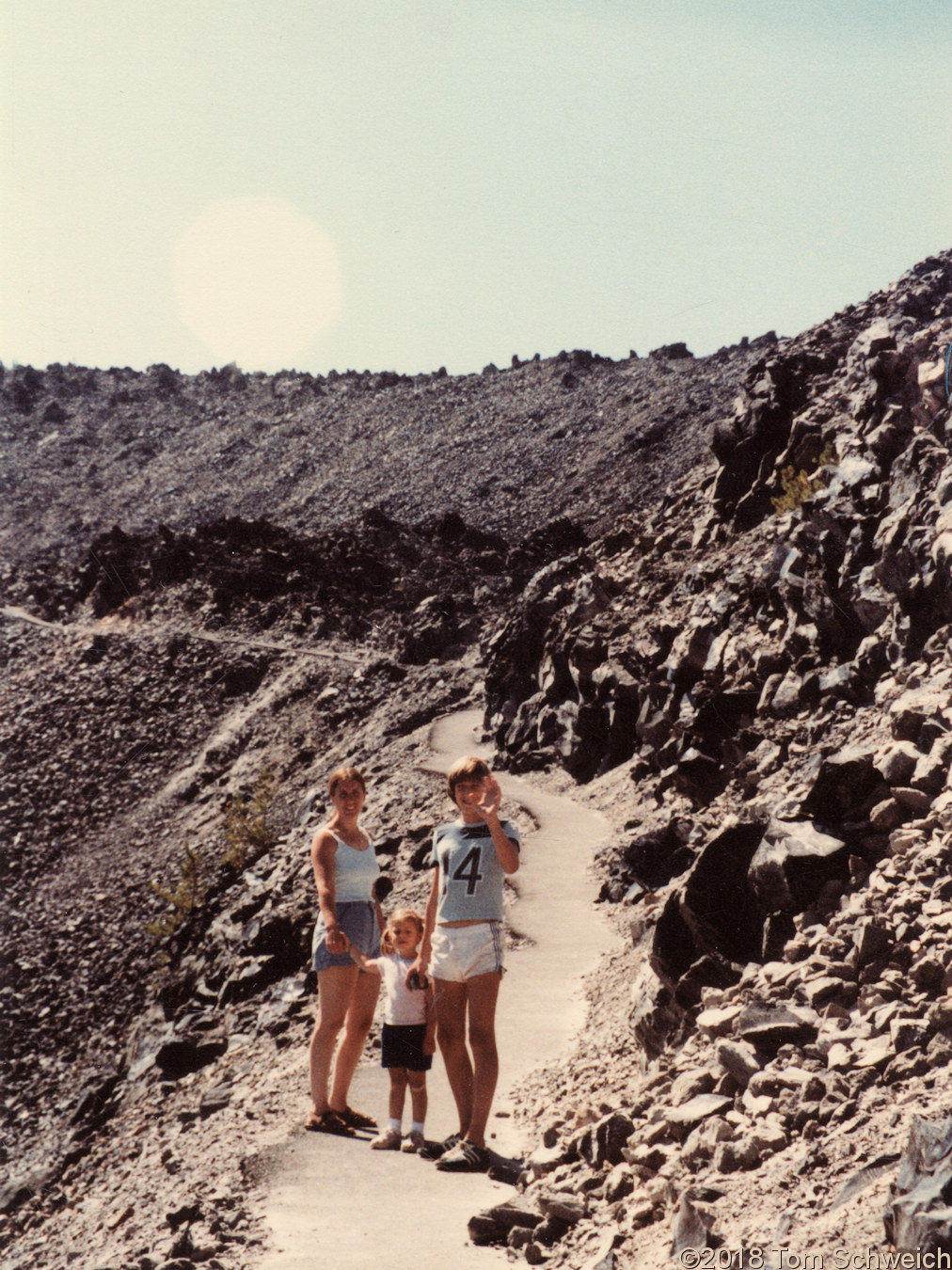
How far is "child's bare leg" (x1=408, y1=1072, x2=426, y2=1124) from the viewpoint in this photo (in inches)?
230

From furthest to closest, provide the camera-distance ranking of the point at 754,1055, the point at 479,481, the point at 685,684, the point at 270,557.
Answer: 1. the point at 479,481
2. the point at 270,557
3. the point at 685,684
4. the point at 754,1055

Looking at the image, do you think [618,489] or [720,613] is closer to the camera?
[720,613]

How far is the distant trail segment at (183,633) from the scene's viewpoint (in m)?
34.0

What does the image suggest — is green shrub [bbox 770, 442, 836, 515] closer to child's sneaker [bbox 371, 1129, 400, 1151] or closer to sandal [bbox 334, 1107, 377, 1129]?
sandal [bbox 334, 1107, 377, 1129]

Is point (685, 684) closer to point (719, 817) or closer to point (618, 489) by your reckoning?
point (719, 817)

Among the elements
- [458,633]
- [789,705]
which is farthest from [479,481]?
[789,705]

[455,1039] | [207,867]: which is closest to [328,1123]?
[455,1039]

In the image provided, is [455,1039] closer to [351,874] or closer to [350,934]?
[350,934]

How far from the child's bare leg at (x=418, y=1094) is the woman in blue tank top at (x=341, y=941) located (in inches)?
19.4

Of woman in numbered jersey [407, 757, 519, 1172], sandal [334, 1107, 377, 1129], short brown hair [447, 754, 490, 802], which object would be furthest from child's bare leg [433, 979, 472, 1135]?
short brown hair [447, 754, 490, 802]

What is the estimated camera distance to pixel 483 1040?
5488 mm

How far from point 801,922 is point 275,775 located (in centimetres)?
2205

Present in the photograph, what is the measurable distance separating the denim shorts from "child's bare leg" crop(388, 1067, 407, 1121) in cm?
66

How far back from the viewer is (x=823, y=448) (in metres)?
19.9
